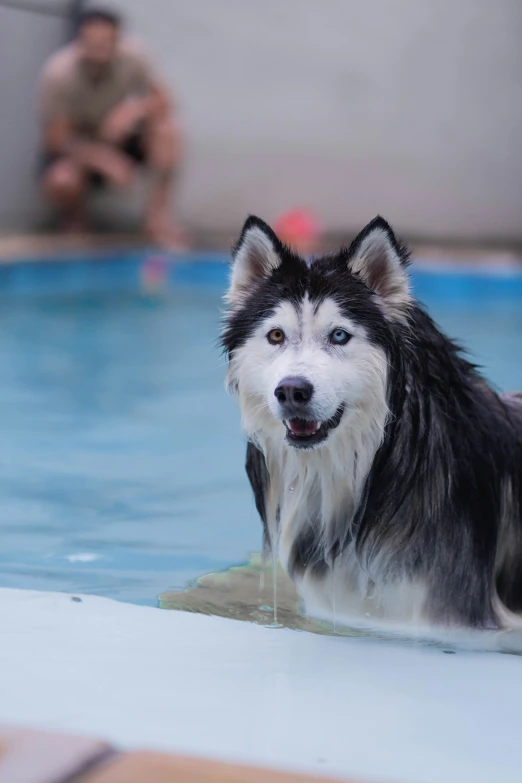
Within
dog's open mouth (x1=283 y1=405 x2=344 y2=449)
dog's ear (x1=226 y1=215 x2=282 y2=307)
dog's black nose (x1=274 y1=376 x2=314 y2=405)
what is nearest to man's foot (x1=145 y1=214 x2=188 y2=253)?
dog's ear (x1=226 y1=215 x2=282 y2=307)

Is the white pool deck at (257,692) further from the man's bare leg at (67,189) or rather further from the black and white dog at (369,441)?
the man's bare leg at (67,189)

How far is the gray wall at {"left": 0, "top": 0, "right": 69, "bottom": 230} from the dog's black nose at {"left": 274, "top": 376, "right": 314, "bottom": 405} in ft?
31.8

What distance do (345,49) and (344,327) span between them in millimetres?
10846

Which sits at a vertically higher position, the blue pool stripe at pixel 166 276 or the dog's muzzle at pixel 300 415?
the blue pool stripe at pixel 166 276

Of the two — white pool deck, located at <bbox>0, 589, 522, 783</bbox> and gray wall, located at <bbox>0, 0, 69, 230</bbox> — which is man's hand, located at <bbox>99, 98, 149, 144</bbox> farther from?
white pool deck, located at <bbox>0, 589, 522, 783</bbox>

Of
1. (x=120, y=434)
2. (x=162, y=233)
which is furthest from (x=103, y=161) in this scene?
(x=120, y=434)

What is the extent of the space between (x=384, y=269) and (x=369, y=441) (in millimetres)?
398

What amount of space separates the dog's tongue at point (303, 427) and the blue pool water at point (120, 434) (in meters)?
0.89

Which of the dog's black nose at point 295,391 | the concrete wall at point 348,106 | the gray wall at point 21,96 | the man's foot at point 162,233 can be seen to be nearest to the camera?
the dog's black nose at point 295,391

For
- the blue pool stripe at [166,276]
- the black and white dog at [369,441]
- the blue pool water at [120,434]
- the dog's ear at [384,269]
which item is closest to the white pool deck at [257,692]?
the black and white dog at [369,441]

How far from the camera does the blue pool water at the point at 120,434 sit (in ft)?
11.9

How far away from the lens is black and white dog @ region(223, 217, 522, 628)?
8.38 ft

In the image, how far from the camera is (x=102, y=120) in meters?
10.8

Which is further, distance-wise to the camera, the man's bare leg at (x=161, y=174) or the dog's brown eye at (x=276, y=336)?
the man's bare leg at (x=161, y=174)
